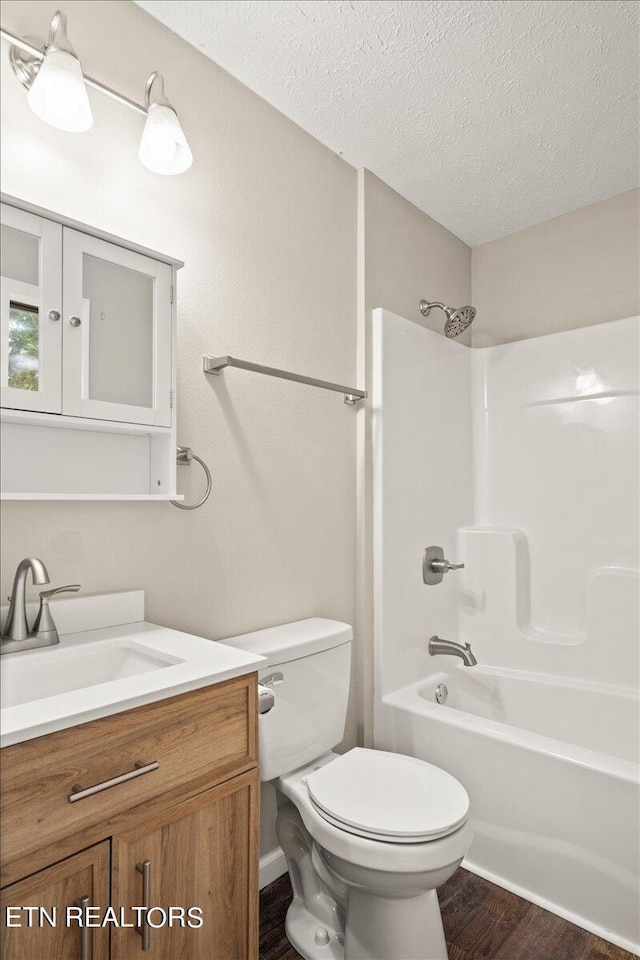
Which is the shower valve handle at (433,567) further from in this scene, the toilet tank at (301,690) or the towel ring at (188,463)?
the towel ring at (188,463)

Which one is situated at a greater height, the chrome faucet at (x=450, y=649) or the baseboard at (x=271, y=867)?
the chrome faucet at (x=450, y=649)

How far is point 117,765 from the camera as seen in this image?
1000 mm

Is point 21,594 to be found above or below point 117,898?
above

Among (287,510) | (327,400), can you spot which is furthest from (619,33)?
(287,510)

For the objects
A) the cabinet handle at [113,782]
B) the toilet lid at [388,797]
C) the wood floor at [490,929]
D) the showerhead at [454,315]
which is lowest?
the wood floor at [490,929]

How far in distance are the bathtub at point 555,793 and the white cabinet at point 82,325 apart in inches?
53.9

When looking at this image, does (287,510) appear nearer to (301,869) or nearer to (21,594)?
(21,594)

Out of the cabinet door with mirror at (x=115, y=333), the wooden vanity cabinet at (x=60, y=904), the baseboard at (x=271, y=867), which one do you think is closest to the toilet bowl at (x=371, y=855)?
the baseboard at (x=271, y=867)

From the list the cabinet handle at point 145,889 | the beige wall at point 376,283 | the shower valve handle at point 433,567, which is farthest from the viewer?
the shower valve handle at point 433,567

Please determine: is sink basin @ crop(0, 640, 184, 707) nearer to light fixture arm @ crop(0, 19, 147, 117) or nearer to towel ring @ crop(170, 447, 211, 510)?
towel ring @ crop(170, 447, 211, 510)

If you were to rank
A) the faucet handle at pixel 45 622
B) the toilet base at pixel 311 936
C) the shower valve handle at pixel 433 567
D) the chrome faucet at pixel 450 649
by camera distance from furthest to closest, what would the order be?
the shower valve handle at pixel 433 567 → the chrome faucet at pixel 450 649 → the toilet base at pixel 311 936 → the faucet handle at pixel 45 622

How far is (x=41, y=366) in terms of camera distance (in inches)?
48.9

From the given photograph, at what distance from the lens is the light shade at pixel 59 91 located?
1229mm

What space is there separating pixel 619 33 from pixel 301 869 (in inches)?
97.0
